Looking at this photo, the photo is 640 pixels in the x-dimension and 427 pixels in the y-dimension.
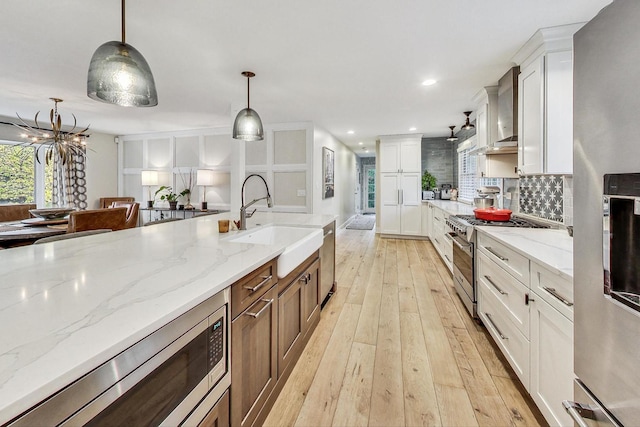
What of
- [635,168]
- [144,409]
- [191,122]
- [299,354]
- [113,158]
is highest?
[191,122]

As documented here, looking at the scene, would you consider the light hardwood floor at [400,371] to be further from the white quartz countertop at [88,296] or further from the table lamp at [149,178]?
the table lamp at [149,178]

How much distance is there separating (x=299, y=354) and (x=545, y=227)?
222 cm

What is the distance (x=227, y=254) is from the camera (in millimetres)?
1399

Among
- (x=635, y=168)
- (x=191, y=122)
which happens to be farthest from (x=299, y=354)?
(x=191, y=122)

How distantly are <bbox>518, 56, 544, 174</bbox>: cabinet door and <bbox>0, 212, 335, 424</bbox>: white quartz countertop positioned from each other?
7.13 feet

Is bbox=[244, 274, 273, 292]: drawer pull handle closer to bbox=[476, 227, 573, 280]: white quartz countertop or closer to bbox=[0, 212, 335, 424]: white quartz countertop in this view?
bbox=[0, 212, 335, 424]: white quartz countertop

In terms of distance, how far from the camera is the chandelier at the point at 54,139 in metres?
3.88

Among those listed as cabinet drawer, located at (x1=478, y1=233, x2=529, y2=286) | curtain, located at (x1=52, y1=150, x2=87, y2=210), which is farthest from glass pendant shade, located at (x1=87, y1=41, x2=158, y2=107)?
curtain, located at (x1=52, y1=150, x2=87, y2=210)

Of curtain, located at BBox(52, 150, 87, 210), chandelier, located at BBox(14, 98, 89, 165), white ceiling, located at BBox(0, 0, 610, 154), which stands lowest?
curtain, located at BBox(52, 150, 87, 210)

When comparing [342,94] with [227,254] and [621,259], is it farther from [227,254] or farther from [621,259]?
[621,259]

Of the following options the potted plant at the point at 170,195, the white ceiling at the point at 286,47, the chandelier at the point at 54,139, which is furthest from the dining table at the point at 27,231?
the potted plant at the point at 170,195

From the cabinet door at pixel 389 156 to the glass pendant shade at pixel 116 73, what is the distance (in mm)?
5601

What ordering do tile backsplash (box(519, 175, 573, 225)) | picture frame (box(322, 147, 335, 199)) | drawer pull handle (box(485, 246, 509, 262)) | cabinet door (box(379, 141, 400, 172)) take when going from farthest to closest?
cabinet door (box(379, 141, 400, 172)) → picture frame (box(322, 147, 335, 199)) → tile backsplash (box(519, 175, 573, 225)) → drawer pull handle (box(485, 246, 509, 262))

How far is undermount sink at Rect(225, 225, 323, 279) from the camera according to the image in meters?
1.57
